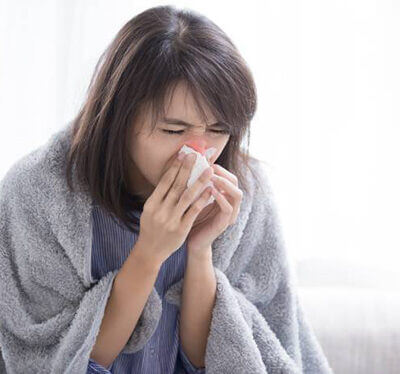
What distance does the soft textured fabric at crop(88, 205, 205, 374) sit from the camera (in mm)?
1157

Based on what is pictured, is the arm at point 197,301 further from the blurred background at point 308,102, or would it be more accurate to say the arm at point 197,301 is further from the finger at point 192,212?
the blurred background at point 308,102

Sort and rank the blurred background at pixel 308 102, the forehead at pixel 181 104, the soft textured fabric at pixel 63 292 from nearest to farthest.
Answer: the forehead at pixel 181 104 < the soft textured fabric at pixel 63 292 < the blurred background at pixel 308 102

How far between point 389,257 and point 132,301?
707mm

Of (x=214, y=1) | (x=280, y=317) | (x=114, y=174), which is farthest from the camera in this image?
(x=214, y=1)

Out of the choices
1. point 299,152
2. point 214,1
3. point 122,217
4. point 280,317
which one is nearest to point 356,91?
point 299,152

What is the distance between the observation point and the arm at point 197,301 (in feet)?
3.76

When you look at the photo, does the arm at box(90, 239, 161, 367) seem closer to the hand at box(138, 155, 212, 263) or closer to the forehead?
the hand at box(138, 155, 212, 263)

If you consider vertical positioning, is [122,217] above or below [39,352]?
above

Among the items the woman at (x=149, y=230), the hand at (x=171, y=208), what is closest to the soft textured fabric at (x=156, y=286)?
the woman at (x=149, y=230)

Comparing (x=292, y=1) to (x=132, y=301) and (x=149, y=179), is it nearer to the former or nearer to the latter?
(x=149, y=179)

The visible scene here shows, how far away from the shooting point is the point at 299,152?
1520 millimetres

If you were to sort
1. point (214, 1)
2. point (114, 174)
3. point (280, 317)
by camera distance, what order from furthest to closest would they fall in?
point (214, 1) → point (280, 317) → point (114, 174)

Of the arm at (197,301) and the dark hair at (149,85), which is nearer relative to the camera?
the dark hair at (149,85)

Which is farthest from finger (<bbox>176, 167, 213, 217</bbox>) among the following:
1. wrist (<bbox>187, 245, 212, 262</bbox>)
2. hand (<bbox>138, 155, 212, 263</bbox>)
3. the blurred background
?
the blurred background
